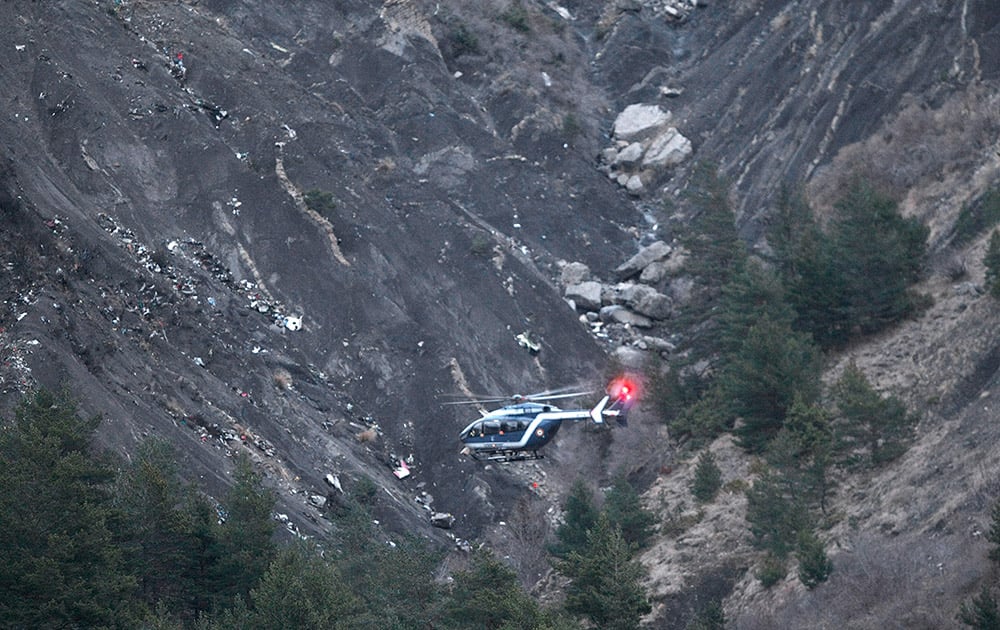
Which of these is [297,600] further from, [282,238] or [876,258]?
[282,238]

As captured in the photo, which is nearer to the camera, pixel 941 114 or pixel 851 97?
pixel 941 114

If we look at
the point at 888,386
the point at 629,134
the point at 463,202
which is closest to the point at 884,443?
the point at 888,386

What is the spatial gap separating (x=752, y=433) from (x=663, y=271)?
1729cm

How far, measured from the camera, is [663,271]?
5678 cm

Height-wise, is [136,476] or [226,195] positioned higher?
[226,195]

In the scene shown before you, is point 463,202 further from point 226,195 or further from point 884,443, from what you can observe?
point 884,443

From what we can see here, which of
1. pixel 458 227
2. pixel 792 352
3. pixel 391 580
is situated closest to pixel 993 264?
pixel 792 352

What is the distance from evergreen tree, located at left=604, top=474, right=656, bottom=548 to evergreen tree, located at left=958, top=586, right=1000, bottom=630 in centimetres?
1271

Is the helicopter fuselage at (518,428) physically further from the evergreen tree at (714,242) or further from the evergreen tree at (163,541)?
the evergreen tree at (714,242)

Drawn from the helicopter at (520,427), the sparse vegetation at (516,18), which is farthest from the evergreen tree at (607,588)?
the sparse vegetation at (516,18)

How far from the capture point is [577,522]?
37844mm

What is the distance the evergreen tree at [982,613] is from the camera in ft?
80.8

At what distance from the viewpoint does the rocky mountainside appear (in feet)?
120

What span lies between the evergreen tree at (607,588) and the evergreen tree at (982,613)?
23.1ft
